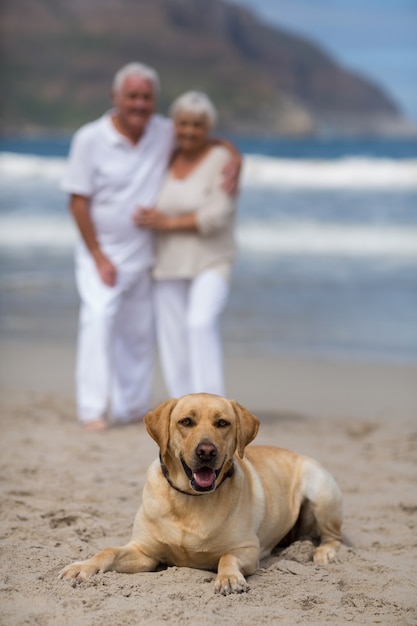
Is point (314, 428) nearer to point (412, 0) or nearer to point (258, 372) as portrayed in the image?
point (258, 372)

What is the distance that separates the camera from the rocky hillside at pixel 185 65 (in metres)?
29.5

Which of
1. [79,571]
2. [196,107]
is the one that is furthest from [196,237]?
[79,571]

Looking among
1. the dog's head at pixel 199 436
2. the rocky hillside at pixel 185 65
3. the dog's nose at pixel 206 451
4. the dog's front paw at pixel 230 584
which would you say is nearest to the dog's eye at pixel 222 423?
the dog's head at pixel 199 436

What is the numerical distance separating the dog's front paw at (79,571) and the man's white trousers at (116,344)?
2.91 meters

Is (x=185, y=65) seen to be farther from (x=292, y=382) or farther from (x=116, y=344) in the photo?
(x=116, y=344)

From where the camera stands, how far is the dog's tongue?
3650mm

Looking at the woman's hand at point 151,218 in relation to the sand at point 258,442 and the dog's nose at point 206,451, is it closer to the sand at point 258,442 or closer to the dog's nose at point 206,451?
the sand at point 258,442

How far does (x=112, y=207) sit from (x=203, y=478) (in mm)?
3202

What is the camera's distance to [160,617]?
3.38 m

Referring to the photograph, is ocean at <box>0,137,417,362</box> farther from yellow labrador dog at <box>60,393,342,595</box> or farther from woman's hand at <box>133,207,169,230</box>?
yellow labrador dog at <box>60,393,342,595</box>

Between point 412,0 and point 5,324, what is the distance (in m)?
19.4

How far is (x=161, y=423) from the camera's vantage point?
12.3 ft

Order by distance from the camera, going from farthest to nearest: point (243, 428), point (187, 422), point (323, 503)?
point (323, 503)
point (243, 428)
point (187, 422)

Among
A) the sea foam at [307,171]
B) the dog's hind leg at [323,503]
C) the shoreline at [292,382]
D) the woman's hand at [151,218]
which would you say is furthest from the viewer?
the sea foam at [307,171]
